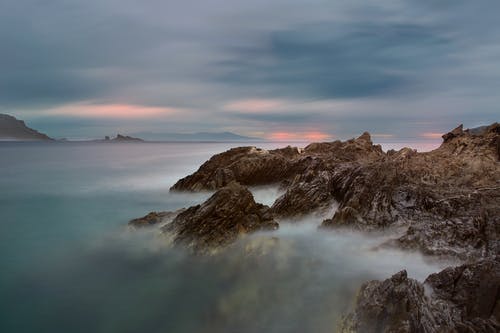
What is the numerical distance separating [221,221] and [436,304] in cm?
1030

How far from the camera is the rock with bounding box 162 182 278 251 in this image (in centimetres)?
1764

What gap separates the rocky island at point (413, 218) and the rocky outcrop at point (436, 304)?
2 centimetres

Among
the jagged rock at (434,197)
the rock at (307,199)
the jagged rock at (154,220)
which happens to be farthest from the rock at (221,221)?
the jagged rock at (434,197)

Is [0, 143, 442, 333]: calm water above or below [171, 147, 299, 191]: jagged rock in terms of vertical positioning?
below

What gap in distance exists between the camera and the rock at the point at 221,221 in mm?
17641

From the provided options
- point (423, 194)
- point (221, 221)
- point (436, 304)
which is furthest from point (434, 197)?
point (221, 221)

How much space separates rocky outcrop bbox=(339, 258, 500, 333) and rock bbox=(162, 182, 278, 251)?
26.1 ft

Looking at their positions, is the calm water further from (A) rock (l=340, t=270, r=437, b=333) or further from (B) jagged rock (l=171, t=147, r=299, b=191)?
(B) jagged rock (l=171, t=147, r=299, b=191)

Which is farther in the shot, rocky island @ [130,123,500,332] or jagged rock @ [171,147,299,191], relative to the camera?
jagged rock @ [171,147,299,191]

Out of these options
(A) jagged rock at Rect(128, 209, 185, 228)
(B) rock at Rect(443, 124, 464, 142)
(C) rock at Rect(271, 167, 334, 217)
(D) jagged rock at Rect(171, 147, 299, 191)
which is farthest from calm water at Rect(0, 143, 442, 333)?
(B) rock at Rect(443, 124, 464, 142)

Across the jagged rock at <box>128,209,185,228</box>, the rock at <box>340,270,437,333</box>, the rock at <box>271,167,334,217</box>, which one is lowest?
the jagged rock at <box>128,209,185,228</box>

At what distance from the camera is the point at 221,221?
59.5ft

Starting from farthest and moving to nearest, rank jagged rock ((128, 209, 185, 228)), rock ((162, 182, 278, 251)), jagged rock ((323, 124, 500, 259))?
jagged rock ((128, 209, 185, 228)), rock ((162, 182, 278, 251)), jagged rock ((323, 124, 500, 259))

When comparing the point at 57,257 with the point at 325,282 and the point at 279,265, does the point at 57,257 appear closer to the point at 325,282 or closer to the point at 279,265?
the point at 279,265
